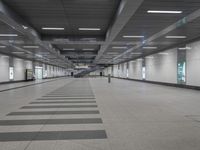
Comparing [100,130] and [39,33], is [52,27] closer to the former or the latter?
[39,33]

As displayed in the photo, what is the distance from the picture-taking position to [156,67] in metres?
30.3

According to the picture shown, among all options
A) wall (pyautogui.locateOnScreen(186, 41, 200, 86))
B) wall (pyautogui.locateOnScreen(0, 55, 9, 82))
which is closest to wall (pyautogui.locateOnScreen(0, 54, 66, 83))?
wall (pyautogui.locateOnScreen(0, 55, 9, 82))

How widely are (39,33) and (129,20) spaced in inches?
357

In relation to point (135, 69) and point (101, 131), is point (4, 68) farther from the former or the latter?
point (101, 131)

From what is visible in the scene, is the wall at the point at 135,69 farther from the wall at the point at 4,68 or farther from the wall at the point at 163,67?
the wall at the point at 4,68

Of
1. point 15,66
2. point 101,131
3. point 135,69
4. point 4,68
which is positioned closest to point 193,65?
point 101,131

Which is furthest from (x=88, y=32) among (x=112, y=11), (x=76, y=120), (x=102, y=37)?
(x=76, y=120)

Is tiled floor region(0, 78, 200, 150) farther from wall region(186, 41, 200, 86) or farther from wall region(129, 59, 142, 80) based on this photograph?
wall region(129, 59, 142, 80)

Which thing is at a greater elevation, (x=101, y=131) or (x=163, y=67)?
(x=163, y=67)

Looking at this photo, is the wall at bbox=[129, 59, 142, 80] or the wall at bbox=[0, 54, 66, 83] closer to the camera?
the wall at bbox=[0, 54, 66, 83]

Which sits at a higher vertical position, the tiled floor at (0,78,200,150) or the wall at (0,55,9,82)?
the wall at (0,55,9,82)

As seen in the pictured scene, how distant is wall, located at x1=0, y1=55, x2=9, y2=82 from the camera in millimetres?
29812

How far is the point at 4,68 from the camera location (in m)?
30.6

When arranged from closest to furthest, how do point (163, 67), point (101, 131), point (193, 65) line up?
1. point (101, 131)
2. point (193, 65)
3. point (163, 67)
